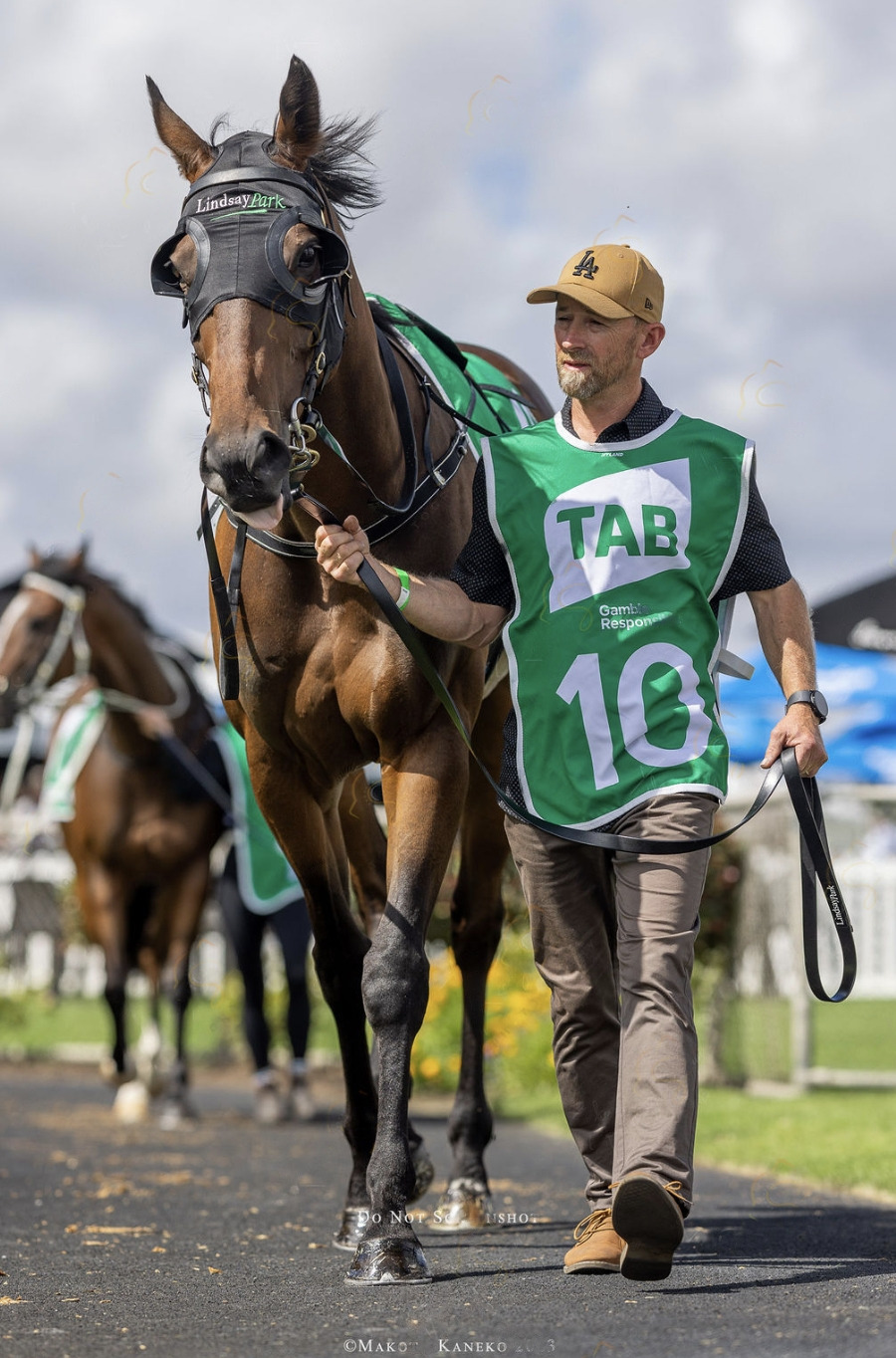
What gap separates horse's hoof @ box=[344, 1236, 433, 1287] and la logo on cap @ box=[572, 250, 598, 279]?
7.75 feet

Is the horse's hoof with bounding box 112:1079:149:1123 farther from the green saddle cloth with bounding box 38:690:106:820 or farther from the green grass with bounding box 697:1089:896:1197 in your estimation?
the green grass with bounding box 697:1089:896:1197

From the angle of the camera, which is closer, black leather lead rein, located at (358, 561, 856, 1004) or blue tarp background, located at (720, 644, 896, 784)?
black leather lead rein, located at (358, 561, 856, 1004)

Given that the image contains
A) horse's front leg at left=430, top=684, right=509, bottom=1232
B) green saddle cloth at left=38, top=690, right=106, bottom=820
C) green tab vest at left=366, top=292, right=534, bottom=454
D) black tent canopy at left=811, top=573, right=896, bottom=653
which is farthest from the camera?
green saddle cloth at left=38, top=690, right=106, bottom=820

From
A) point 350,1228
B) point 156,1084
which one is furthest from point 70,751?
point 350,1228

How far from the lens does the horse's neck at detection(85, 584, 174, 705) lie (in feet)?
36.6

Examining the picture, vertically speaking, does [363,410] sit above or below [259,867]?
above

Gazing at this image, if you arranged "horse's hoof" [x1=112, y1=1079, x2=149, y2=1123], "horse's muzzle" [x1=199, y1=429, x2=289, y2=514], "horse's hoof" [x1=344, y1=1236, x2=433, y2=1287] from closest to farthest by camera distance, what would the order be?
"horse's muzzle" [x1=199, y1=429, x2=289, y2=514]
"horse's hoof" [x1=344, y1=1236, x2=433, y2=1287]
"horse's hoof" [x1=112, y1=1079, x2=149, y2=1123]

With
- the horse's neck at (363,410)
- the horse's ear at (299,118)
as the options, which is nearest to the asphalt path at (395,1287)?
the horse's neck at (363,410)

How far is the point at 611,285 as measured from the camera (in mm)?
4348

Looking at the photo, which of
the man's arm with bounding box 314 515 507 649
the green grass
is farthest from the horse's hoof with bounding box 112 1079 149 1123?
the man's arm with bounding box 314 515 507 649

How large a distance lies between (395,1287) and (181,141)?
2911 mm

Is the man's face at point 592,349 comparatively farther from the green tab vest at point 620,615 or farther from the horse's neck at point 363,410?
the horse's neck at point 363,410

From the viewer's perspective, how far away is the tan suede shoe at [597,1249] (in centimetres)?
409

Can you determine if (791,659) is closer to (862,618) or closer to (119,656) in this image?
(862,618)
